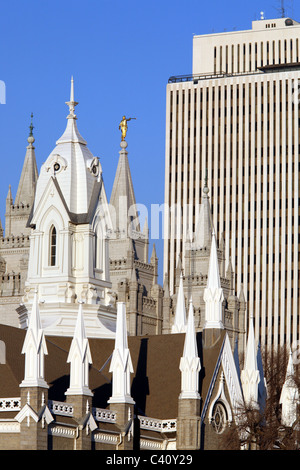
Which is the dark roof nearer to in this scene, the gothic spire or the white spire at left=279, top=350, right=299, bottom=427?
the white spire at left=279, top=350, right=299, bottom=427

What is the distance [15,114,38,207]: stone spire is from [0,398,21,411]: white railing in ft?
231

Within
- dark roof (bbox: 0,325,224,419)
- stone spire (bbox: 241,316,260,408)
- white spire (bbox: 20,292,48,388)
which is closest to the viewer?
white spire (bbox: 20,292,48,388)

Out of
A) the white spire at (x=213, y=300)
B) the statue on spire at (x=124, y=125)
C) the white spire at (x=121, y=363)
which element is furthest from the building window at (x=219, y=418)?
the statue on spire at (x=124, y=125)

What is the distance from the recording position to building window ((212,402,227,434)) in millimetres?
→ 70744

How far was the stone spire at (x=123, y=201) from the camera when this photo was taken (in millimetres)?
125688

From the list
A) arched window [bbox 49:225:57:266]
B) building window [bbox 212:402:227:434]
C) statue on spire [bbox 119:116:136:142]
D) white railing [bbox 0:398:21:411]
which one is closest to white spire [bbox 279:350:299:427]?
building window [bbox 212:402:227:434]

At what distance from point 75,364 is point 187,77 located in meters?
112

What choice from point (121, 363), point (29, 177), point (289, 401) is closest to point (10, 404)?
point (121, 363)

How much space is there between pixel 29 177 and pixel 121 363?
226 ft

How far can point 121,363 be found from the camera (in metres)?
65.4

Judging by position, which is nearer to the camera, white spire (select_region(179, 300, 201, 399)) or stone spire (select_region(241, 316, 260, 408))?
white spire (select_region(179, 300, 201, 399))

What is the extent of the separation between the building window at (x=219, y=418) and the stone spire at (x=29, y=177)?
6292cm

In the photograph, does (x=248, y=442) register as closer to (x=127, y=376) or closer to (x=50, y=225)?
(x=127, y=376)
